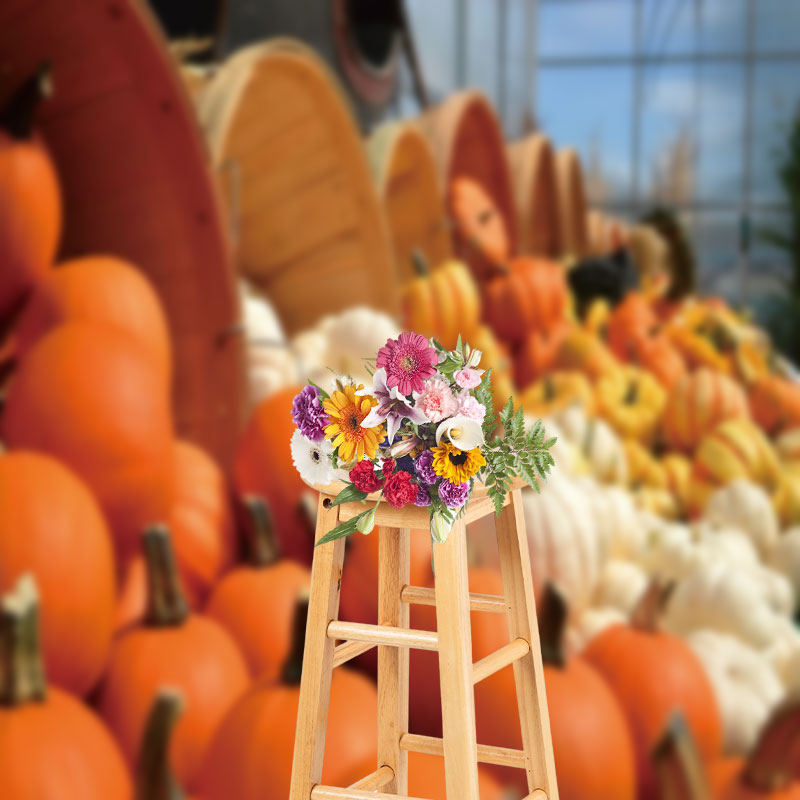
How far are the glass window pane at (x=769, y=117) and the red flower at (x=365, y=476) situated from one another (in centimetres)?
432

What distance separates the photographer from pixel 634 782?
0.44 m

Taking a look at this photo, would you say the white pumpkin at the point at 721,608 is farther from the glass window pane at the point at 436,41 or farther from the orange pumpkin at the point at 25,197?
the glass window pane at the point at 436,41

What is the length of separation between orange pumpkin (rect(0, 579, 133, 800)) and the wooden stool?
139 millimetres

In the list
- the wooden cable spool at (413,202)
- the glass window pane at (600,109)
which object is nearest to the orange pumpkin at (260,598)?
the wooden cable spool at (413,202)

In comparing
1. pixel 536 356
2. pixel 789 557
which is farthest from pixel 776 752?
pixel 536 356

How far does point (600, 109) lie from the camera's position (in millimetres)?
4316

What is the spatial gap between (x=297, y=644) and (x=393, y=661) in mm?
111

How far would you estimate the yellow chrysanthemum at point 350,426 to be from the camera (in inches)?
9.3

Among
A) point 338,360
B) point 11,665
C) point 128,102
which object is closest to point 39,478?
point 11,665

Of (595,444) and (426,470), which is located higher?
(426,470)

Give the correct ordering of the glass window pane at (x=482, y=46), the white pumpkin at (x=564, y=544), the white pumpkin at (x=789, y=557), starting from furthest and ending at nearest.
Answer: the glass window pane at (x=482, y=46) < the white pumpkin at (x=789, y=557) < the white pumpkin at (x=564, y=544)

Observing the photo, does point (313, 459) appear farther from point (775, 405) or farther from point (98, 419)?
point (775, 405)

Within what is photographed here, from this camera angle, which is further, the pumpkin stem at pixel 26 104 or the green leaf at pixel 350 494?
the pumpkin stem at pixel 26 104

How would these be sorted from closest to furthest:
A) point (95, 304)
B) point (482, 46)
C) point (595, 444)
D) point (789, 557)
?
1. point (95, 304)
2. point (789, 557)
3. point (595, 444)
4. point (482, 46)
